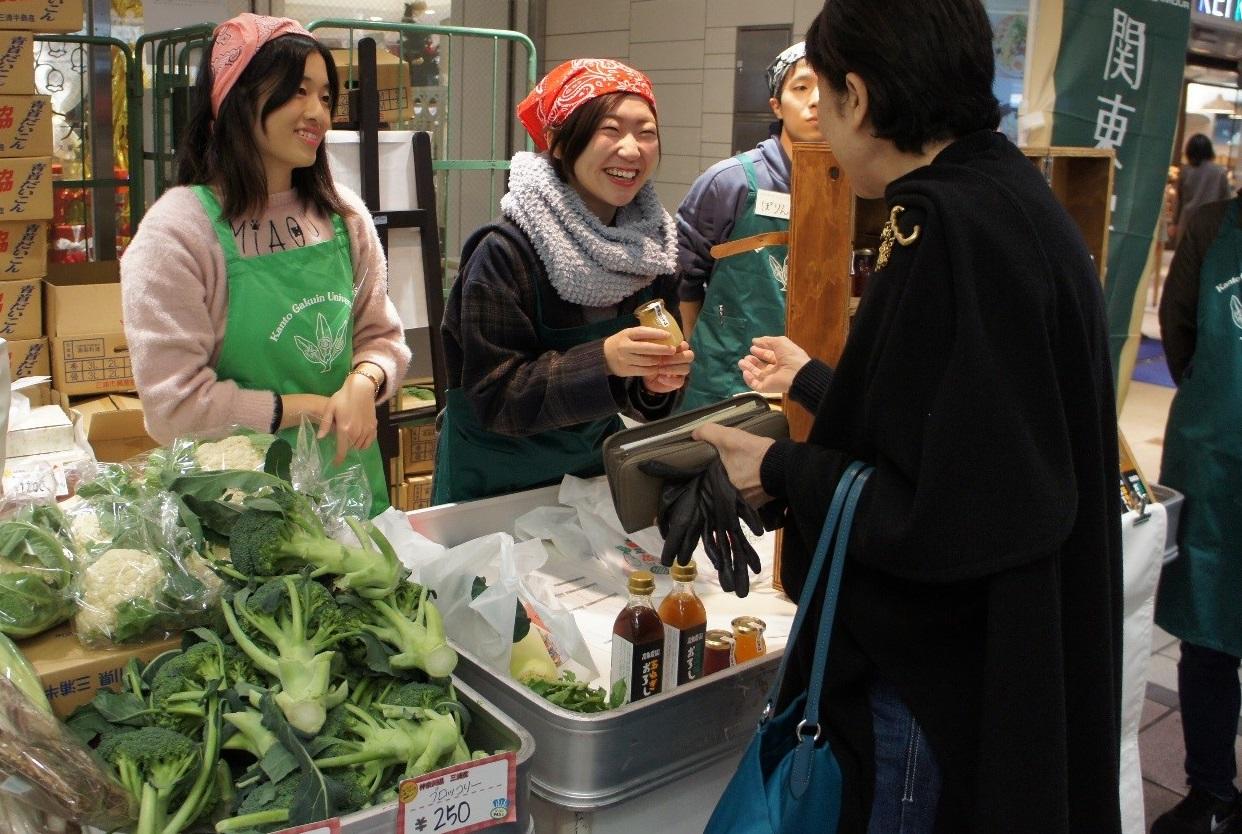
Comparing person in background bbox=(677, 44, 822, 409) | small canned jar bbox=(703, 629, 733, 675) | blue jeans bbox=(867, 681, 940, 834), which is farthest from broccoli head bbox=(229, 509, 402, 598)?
person in background bbox=(677, 44, 822, 409)

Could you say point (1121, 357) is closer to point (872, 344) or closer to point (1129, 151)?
point (1129, 151)

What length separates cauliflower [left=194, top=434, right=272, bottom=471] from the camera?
1530mm

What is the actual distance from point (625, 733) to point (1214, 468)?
2076 millimetres

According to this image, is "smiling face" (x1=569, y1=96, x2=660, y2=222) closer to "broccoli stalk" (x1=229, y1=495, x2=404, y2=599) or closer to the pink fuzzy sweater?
the pink fuzzy sweater

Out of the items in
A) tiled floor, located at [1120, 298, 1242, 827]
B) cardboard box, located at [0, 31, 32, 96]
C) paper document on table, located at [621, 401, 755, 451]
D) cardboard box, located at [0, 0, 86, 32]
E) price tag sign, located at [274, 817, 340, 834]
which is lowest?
tiled floor, located at [1120, 298, 1242, 827]

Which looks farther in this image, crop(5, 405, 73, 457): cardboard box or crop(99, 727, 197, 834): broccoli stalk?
crop(5, 405, 73, 457): cardboard box

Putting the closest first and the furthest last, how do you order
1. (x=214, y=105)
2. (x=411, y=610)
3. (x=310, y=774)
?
(x=310, y=774) < (x=411, y=610) < (x=214, y=105)

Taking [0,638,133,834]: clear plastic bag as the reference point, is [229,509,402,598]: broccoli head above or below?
above

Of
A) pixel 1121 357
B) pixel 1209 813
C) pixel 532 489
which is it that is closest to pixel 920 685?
pixel 532 489

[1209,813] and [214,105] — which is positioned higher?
[214,105]

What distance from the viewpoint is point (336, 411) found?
6.95 feet

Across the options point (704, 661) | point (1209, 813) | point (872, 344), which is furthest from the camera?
point (1209, 813)

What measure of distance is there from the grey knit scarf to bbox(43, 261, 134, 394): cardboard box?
7.29 feet

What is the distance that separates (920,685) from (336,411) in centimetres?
128
